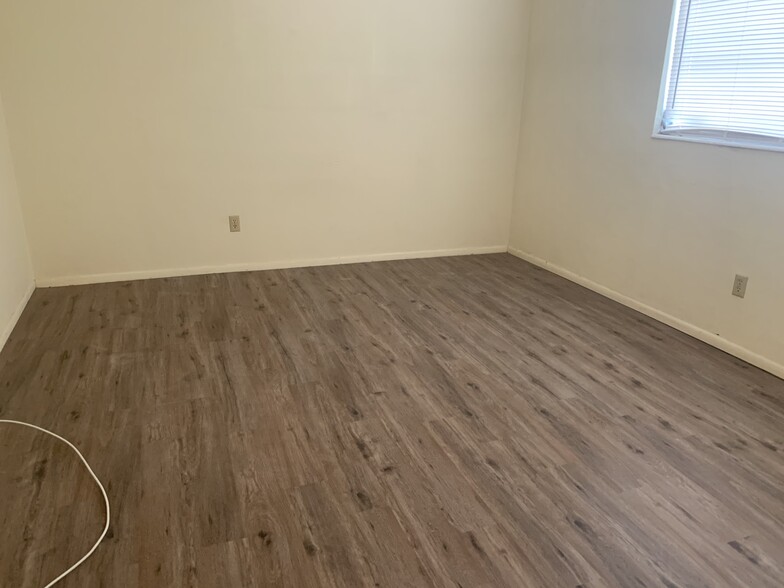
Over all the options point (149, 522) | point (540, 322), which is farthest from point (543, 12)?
point (149, 522)

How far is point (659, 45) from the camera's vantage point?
122 inches

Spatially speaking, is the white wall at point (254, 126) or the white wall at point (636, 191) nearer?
the white wall at point (636, 191)

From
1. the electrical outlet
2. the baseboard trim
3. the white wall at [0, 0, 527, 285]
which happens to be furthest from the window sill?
the baseboard trim

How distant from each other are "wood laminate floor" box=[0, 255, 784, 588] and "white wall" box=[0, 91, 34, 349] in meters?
0.11

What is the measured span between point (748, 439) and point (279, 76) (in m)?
3.23

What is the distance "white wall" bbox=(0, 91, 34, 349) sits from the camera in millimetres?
2850

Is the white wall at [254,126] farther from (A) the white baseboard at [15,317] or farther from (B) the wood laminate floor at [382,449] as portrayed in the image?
(B) the wood laminate floor at [382,449]

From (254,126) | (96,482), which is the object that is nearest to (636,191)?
(254,126)

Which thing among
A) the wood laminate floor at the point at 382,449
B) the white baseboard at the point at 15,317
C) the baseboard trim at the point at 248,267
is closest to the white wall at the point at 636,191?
the wood laminate floor at the point at 382,449

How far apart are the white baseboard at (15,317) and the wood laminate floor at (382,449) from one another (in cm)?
4

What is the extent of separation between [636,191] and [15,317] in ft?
11.6

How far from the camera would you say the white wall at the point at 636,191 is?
8.97 ft

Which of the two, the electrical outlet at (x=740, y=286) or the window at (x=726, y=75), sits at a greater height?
the window at (x=726, y=75)

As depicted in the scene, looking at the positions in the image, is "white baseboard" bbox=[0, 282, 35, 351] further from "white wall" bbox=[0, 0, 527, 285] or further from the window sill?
the window sill
